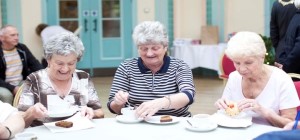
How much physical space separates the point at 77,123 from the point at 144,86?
60 cm

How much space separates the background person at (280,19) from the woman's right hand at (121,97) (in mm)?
2096

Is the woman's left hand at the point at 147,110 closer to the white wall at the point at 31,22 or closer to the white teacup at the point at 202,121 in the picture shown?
the white teacup at the point at 202,121

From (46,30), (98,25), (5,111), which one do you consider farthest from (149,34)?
(98,25)

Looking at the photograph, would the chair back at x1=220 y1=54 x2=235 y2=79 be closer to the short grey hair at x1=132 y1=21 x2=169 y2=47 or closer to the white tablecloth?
the short grey hair at x1=132 y1=21 x2=169 y2=47

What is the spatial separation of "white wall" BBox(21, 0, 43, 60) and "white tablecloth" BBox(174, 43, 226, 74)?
106 inches

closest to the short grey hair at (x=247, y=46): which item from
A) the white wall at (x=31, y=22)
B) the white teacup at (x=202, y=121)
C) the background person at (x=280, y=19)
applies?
the white teacup at (x=202, y=121)

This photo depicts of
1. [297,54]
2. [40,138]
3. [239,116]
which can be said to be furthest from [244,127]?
[297,54]

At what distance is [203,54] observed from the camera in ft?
28.4

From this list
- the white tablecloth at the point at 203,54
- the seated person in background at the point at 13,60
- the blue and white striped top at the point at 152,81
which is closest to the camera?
the blue and white striped top at the point at 152,81

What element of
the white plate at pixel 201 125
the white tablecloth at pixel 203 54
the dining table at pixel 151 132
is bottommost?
the white tablecloth at pixel 203 54

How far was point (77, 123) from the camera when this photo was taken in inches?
95.4

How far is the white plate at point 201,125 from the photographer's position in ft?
7.33

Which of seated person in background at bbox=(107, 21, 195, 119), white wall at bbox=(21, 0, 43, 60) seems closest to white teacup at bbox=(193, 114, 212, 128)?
seated person in background at bbox=(107, 21, 195, 119)

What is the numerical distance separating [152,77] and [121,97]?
0.30 meters
